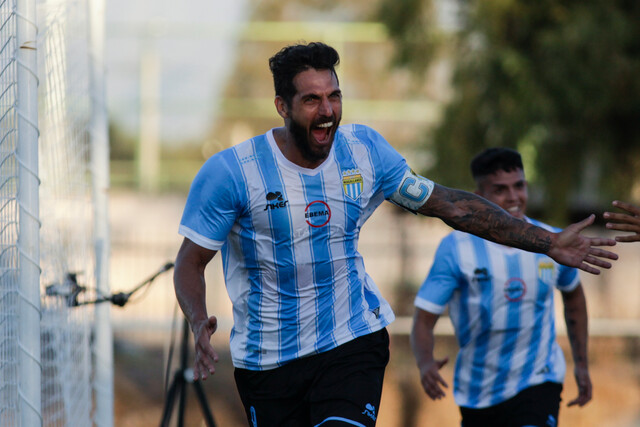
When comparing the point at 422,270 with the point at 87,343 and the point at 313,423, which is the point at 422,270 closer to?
the point at 87,343

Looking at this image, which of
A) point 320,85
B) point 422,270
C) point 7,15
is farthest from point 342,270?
point 422,270

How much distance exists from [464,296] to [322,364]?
5.45 ft

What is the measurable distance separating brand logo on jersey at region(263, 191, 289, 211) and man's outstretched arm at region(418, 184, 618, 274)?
2.29ft

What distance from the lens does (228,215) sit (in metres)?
4.00

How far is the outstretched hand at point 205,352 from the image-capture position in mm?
3590

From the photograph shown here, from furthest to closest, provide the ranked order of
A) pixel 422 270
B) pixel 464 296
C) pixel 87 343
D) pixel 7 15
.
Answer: pixel 422 270, pixel 87 343, pixel 464 296, pixel 7 15

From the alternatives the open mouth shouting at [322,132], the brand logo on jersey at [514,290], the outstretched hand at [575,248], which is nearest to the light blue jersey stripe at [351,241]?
the open mouth shouting at [322,132]

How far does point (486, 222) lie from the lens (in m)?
4.17

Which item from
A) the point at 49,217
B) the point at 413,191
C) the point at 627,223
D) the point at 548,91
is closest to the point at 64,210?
the point at 49,217

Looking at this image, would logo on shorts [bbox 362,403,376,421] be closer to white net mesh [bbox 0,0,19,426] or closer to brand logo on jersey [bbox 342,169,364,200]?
brand logo on jersey [bbox 342,169,364,200]

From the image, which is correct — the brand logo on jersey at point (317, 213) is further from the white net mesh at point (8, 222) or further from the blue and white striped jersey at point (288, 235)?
the white net mesh at point (8, 222)

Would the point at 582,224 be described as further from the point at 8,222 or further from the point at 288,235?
the point at 8,222

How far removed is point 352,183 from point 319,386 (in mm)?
955

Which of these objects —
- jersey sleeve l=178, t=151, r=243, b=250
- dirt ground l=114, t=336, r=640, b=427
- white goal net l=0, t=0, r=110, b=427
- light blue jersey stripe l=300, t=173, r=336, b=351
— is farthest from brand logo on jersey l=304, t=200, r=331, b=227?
dirt ground l=114, t=336, r=640, b=427
